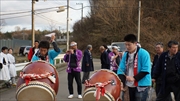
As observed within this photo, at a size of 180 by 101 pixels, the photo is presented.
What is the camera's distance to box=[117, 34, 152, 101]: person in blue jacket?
4.82m

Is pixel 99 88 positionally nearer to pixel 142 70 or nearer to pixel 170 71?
pixel 142 70

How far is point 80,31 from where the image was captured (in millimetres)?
59656

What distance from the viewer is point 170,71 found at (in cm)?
644

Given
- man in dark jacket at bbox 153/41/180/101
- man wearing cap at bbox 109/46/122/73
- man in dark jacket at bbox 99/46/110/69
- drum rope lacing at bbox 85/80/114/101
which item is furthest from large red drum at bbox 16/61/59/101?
man in dark jacket at bbox 99/46/110/69

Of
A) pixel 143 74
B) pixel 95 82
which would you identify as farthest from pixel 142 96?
pixel 95 82

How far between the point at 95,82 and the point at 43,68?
912 millimetres

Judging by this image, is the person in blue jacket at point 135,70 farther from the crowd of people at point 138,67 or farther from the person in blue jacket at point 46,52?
the person in blue jacket at point 46,52

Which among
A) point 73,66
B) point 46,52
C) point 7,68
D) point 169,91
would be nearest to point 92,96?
point 46,52

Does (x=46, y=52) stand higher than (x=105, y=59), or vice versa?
(x=46, y=52)

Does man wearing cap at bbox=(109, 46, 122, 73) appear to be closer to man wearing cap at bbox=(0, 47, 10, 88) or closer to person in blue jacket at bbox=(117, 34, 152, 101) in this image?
man wearing cap at bbox=(0, 47, 10, 88)

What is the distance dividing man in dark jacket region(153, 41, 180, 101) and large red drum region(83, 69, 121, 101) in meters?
2.15

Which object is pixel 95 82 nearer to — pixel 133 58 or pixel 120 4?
pixel 133 58

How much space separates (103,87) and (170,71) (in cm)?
252

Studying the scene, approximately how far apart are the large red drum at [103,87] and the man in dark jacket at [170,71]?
84.6 inches
